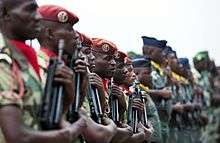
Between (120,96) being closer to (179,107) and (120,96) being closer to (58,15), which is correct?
(58,15)

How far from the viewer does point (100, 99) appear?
432 centimetres

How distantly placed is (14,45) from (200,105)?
30.7 feet

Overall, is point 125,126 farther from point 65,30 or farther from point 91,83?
point 65,30

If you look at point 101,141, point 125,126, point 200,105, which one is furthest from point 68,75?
point 200,105

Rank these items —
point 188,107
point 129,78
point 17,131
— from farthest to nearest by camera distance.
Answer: point 188,107 → point 129,78 → point 17,131

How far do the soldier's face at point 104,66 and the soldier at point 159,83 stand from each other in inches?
93.5

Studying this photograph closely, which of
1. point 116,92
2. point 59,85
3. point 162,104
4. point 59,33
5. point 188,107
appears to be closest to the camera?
point 59,85

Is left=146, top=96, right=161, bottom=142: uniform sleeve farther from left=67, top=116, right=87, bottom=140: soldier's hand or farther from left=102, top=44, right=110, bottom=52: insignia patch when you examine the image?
left=67, top=116, right=87, bottom=140: soldier's hand

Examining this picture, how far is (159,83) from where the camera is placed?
8.24m

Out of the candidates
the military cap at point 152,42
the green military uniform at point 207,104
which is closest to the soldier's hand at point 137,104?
→ the military cap at point 152,42

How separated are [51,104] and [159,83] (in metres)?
5.43

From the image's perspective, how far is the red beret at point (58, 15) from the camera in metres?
3.76

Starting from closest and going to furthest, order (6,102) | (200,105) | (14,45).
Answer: (6,102) < (14,45) < (200,105)

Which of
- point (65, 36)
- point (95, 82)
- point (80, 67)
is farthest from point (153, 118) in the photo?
point (80, 67)
